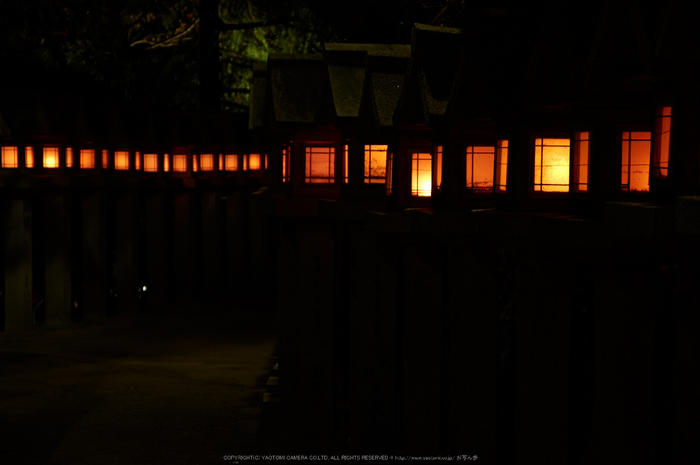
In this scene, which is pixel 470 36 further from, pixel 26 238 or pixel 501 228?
pixel 26 238

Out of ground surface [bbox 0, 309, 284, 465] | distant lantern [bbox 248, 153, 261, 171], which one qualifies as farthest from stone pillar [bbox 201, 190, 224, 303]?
ground surface [bbox 0, 309, 284, 465]

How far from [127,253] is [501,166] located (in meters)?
17.6

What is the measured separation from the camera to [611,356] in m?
6.36

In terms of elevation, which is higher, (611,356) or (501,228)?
(501,228)

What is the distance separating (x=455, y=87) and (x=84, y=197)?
16.7 meters

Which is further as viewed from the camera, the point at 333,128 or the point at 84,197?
the point at 84,197

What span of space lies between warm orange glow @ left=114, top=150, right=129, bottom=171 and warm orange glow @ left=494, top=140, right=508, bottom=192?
55.6 ft

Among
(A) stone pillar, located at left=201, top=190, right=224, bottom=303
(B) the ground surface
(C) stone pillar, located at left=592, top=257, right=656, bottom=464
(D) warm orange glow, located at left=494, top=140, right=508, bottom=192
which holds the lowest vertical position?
(B) the ground surface

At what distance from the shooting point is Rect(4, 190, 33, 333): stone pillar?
20781 millimetres

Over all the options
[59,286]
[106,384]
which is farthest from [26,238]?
[106,384]

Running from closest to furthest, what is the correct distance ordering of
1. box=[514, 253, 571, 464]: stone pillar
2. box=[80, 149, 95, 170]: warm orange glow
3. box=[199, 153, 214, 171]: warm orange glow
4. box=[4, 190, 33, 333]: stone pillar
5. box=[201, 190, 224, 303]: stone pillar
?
box=[514, 253, 571, 464]: stone pillar → box=[4, 190, 33, 333]: stone pillar → box=[80, 149, 95, 170]: warm orange glow → box=[199, 153, 214, 171]: warm orange glow → box=[201, 190, 224, 303]: stone pillar

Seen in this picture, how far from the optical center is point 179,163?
2591 centimetres

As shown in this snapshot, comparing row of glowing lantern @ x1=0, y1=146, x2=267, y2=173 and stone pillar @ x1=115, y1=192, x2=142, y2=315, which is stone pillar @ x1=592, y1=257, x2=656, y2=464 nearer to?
row of glowing lantern @ x1=0, y1=146, x2=267, y2=173

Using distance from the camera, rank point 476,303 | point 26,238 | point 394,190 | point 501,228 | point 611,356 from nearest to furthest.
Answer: point 611,356 → point 501,228 → point 476,303 → point 394,190 → point 26,238
